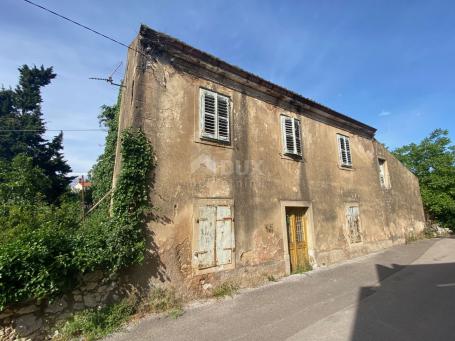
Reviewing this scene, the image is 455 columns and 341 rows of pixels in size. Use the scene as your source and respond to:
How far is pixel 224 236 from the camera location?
21.6ft

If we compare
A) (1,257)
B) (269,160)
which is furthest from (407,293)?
(1,257)

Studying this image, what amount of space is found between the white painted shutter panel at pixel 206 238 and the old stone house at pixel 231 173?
0.08 feet

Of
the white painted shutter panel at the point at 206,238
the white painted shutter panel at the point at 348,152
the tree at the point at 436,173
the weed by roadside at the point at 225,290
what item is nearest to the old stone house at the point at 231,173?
the white painted shutter panel at the point at 206,238

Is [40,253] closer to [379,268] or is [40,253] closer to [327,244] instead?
[327,244]

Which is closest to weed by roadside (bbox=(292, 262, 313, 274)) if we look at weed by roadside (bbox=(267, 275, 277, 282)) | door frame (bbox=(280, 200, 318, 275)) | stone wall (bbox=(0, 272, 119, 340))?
door frame (bbox=(280, 200, 318, 275))

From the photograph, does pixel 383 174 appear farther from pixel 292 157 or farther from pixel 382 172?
pixel 292 157

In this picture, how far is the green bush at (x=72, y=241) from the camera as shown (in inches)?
152

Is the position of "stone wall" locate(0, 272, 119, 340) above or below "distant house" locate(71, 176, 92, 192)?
below

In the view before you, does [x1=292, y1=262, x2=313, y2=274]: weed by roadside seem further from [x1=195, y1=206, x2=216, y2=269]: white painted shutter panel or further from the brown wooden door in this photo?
[x1=195, y1=206, x2=216, y2=269]: white painted shutter panel

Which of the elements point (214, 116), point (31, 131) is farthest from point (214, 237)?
point (31, 131)

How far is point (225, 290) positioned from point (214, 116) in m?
4.56

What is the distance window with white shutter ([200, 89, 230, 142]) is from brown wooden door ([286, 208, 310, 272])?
11.3 ft

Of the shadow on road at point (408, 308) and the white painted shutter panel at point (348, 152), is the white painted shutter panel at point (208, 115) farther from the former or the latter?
the white painted shutter panel at point (348, 152)

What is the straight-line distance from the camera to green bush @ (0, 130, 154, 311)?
3850 millimetres
